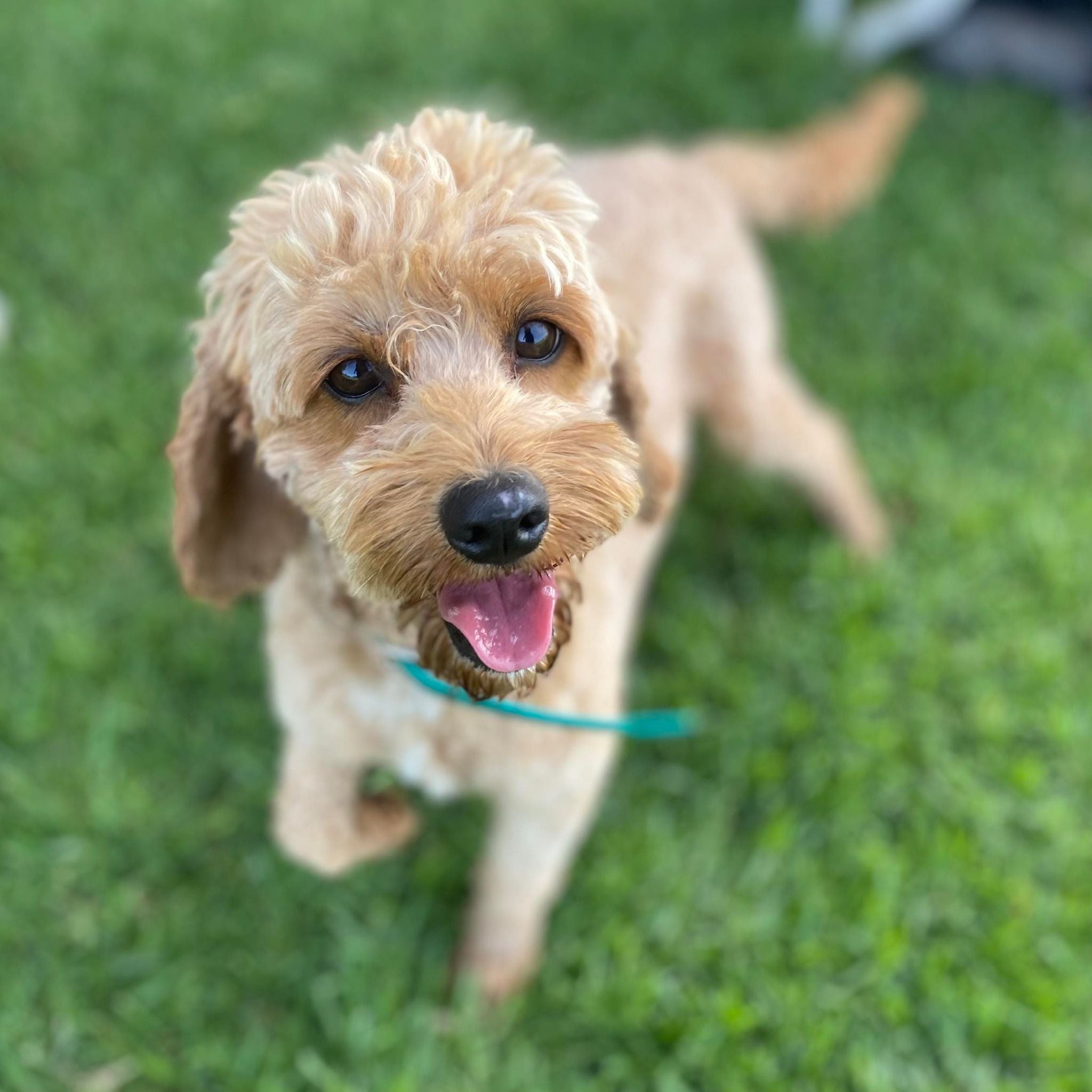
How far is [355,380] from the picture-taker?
1852 millimetres

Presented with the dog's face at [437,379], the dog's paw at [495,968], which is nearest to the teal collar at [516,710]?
the dog's face at [437,379]

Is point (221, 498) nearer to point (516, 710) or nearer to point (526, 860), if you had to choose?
point (516, 710)

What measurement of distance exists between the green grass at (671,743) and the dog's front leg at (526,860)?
10 centimetres

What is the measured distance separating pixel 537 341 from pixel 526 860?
1368 mm

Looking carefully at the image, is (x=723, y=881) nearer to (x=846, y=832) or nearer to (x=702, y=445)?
(x=846, y=832)

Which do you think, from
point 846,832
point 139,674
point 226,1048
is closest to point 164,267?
point 139,674

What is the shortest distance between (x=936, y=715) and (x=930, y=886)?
608 millimetres

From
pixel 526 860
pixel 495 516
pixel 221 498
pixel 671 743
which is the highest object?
pixel 495 516

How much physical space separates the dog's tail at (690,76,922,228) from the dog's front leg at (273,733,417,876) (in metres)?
2.46

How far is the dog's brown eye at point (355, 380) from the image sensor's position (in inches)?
71.9

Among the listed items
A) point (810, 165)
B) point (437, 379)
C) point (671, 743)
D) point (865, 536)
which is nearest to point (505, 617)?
point (437, 379)

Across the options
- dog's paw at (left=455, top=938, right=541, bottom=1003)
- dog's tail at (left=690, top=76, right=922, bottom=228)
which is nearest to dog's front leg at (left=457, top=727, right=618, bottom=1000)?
dog's paw at (left=455, top=938, right=541, bottom=1003)

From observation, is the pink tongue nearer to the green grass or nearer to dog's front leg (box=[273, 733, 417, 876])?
dog's front leg (box=[273, 733, 417, 876])

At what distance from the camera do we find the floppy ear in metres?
2.01
